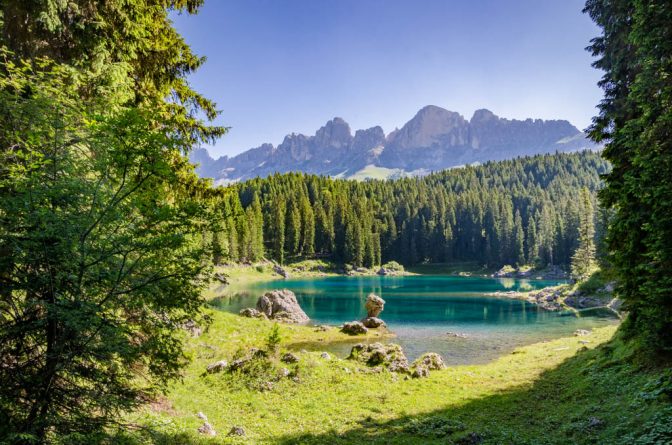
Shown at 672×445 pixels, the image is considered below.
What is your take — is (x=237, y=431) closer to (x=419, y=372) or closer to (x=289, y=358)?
(x=289, y=358)

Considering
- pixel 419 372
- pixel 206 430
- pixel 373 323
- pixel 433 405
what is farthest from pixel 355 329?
pixel 206 430

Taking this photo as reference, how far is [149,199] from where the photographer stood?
6445 millimetres

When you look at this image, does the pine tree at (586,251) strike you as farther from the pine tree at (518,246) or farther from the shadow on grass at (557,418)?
the shadow on grass at (557,418)

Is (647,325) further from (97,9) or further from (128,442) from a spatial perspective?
(97,9)

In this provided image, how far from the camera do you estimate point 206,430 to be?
10555 mm

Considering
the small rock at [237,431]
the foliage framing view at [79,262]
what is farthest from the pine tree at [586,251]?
the foliage framing view at [79,262]

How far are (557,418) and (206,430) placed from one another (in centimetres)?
1074

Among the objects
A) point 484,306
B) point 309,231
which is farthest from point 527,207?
point 484,306

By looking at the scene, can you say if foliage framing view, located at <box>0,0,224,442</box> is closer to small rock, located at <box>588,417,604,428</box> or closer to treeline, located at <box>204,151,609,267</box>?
small rock, located at <box>588,417,604,428</box>

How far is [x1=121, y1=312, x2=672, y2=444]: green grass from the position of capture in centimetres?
1005

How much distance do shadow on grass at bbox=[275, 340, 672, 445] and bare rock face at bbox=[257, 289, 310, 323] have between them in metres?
24.2

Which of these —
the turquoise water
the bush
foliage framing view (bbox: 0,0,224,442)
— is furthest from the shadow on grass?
the bush

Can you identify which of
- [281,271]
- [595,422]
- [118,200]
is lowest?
[281,271]

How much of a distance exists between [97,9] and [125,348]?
9962mm
